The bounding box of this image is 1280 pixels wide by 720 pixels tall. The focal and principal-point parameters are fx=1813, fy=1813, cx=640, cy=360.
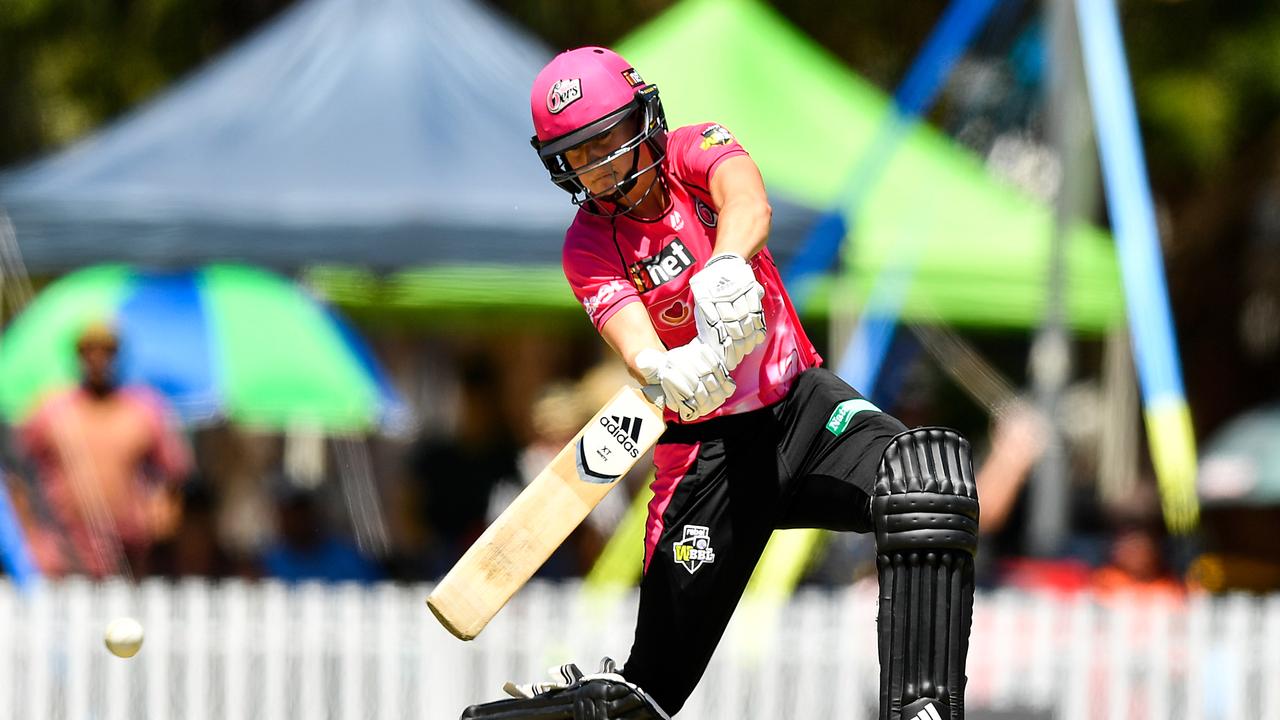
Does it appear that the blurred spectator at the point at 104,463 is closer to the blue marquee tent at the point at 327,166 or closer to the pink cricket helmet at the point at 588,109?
the blue marquee tent at the point at 327,166

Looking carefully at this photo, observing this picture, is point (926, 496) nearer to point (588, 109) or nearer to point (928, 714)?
point (928, 714)

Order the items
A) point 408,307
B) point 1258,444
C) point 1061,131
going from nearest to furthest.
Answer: point 1061,131
point 1258,444
point 408,307

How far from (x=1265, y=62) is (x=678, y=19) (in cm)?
659

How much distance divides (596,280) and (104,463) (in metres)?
4.30

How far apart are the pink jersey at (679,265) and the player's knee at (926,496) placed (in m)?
0.47

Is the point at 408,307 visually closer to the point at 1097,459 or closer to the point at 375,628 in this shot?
the point at 375,628

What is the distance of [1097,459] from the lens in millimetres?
20750

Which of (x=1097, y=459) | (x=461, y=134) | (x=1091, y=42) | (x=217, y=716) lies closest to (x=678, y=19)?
(x=461, y=134)

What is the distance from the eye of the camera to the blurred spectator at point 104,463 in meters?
7.56

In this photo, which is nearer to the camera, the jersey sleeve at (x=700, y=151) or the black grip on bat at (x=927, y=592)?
the black grip on bat at (x=927, y=592)

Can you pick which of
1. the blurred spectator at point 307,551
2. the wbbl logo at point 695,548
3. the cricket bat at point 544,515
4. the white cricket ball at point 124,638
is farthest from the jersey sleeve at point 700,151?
the blurred spectator at point 307,551

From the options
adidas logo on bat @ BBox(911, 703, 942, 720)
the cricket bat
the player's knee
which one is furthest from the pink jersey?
adidas logo on bat @ BBox(911, 703, 942, 720)

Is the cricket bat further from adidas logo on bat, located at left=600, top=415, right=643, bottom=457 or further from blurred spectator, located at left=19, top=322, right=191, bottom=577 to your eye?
blurred spectator, located at left=19, top=322, right=191, bottom=577

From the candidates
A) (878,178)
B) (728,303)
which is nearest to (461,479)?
(878,178)
